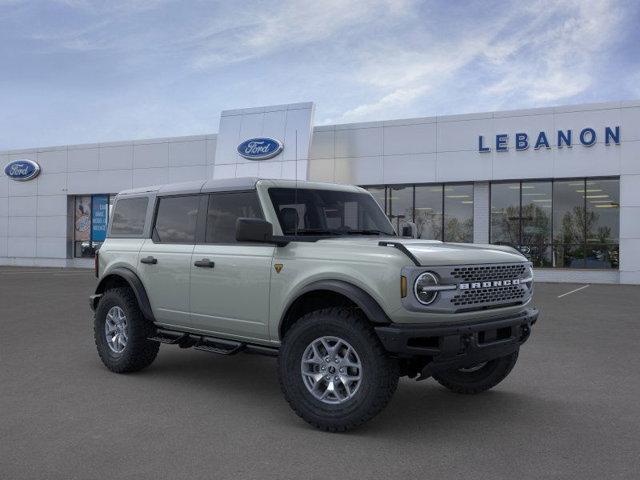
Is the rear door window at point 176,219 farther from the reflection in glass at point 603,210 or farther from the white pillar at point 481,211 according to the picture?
the reflection in glass at point 603,210

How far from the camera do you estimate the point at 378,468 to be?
13.2ft

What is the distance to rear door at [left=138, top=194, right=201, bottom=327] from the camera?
623 centimetres

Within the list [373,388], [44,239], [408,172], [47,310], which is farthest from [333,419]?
[44,239]

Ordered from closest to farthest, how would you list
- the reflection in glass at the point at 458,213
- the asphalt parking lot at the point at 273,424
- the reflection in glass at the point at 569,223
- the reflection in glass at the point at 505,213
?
the asphalt parking lot at the point at 273,424 → the reflection in glass at the point at 569,223 → the reflection in glass at the point at 505,213 → the reflection in glass at the point at 458,213

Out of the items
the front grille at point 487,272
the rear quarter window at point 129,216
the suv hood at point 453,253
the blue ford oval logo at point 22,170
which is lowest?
the front grille at point 487,272

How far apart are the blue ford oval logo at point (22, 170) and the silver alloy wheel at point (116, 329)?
96.2ft

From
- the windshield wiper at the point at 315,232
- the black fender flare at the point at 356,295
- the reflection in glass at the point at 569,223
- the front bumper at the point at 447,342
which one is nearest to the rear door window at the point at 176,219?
the windshield wiper at the point at 315,232

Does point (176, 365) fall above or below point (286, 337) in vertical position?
below

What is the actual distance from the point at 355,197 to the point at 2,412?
3.71 m

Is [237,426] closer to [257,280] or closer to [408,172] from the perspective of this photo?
[257,280]

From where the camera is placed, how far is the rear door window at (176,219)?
639 cm

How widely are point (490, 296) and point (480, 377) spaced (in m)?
1.26

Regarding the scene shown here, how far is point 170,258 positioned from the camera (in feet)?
20.9

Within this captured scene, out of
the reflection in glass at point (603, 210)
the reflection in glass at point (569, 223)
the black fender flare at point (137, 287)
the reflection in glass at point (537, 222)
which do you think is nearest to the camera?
the black fender flare at point (137, 287)
